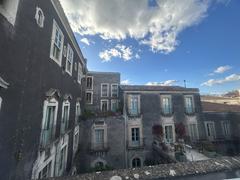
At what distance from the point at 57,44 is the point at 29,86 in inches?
146

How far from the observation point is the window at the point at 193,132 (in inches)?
687

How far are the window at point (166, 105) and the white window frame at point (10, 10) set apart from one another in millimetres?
16796

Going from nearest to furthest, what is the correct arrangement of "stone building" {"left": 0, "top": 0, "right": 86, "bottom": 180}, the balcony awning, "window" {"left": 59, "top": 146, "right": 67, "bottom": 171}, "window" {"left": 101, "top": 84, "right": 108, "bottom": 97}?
1. the balcony awning
2. "stone building" {"left": 0, "top": 0, "right": 86, "bottom": 180}
3. "window" {"left": 59, "top": 146, "right": 67, "bottom": 171}
4. "window" {"left": 101, "top": 84, "right": 108, "bottom": 97}

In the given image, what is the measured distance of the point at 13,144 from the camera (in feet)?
12.7

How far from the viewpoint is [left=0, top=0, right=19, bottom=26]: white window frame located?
3334 mm

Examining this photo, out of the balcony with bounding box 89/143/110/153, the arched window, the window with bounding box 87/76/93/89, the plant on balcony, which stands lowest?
the arched window

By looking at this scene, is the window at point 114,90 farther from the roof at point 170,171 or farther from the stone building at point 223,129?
the roof at point 170,171

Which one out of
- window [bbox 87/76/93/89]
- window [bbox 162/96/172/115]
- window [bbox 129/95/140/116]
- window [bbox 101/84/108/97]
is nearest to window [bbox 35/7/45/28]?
window [bbox 129/95/140/116]

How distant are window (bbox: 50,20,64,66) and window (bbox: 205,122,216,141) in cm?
2012

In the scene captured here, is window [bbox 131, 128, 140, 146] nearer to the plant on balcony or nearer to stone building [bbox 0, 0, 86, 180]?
the plant on balcony

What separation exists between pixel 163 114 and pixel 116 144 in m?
7.02

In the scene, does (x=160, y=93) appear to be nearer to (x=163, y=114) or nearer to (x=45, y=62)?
(x=163, y=114)

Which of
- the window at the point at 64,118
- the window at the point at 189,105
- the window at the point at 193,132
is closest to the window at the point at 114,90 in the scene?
the window at the point at 189,105

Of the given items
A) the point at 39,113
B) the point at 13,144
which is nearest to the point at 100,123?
the point at 39,113
